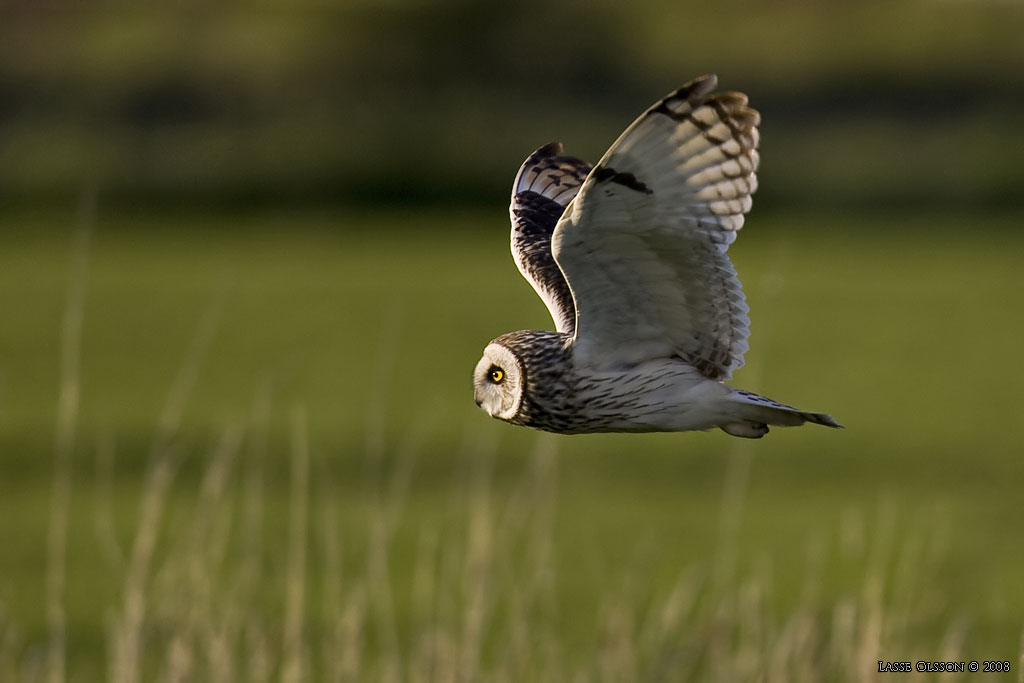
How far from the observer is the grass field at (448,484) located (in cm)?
404

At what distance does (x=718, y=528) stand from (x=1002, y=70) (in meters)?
23.0

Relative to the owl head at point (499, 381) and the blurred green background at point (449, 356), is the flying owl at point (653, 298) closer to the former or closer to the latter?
the owl head at point (499, 381)

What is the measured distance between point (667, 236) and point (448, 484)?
41.3 feet

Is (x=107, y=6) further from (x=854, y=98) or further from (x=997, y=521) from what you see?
(x=997, y=521)

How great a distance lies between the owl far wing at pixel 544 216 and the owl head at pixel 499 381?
21 centimetres

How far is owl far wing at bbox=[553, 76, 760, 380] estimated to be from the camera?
6.45ft

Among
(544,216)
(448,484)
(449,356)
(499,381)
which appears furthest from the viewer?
(449,356)

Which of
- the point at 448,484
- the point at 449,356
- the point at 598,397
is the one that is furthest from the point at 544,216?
the point at 449,356

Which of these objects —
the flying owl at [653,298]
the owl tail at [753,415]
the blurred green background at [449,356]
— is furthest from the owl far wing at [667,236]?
the blurred green background at [449,356]

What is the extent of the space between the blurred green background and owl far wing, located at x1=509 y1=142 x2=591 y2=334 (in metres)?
0.30

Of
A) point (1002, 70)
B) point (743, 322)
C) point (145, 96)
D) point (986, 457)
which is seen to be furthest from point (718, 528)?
point (1002, 70)

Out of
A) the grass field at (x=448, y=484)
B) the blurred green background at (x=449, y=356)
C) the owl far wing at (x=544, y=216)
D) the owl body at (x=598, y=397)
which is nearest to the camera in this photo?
the owl body at (x=598, y=397)

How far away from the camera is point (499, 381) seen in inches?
74.7

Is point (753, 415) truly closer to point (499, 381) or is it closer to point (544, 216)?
point (499, 381)
